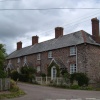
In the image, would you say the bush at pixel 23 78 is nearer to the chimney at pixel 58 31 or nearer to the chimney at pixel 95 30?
the chimney at pixel 58 31

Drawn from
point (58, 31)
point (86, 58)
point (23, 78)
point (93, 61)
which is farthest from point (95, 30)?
point (23, 78)

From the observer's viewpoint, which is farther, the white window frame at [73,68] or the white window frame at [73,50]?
the white window frame at [73,50]

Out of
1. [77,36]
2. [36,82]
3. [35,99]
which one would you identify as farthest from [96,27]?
[35,99]

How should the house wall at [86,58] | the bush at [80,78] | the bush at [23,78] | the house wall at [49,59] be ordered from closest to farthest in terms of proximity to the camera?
the bush at [80,78]
the house wall at [86,58]
the house wall at [49,59]
the bush at [23,78]

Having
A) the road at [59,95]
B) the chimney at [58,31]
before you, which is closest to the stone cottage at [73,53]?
the chimney at [58,31]

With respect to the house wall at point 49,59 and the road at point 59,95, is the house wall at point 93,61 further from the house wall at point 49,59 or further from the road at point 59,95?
the road at point 59,95

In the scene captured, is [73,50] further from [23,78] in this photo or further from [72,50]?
[23,78]

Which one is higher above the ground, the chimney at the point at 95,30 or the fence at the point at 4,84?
the chimney at the point at 95,30

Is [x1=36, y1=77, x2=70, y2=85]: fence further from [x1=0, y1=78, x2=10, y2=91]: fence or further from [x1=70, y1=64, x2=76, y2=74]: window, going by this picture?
[x1=0, y1=78, x2=10, y2=91]: fence

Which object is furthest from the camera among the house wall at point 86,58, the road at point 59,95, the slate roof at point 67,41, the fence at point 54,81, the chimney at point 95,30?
the chimney at point 95,30

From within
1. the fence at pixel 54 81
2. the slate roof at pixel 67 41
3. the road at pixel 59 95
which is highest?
the slate roof at pixel 67 41

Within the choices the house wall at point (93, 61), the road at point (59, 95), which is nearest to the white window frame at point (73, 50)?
the house wall at point (93, 61)

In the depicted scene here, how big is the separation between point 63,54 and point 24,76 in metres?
7.83

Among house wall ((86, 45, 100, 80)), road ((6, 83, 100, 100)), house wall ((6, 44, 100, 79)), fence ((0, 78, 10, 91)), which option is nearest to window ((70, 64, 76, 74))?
house wall ((6, 44, 100, 79))
